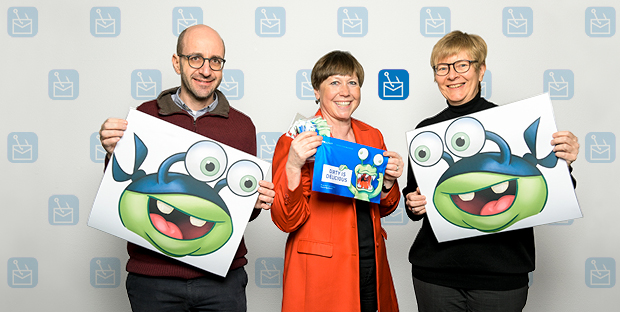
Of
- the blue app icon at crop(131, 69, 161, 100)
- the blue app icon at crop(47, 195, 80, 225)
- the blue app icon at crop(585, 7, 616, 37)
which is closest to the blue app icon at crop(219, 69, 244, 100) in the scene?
the blue app icon at crop(131, 69, 161, 100)

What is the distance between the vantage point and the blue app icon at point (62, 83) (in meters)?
2.83

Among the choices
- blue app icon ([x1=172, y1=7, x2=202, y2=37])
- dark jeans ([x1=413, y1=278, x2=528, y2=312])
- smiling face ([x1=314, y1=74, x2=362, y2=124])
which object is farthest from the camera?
blue app icon ([x1=172, y1=7, x2=202, y2=37])

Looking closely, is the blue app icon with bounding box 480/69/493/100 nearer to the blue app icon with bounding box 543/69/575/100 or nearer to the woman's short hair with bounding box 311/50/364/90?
the blue app icon with bounding box 543/69/575/100

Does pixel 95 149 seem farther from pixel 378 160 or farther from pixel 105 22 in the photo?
pixel 378 160

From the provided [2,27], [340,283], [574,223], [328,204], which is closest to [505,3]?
[574,223]

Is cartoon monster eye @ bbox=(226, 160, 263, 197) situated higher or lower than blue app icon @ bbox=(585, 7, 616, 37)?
lower

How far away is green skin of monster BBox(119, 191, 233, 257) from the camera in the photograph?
5.25ft

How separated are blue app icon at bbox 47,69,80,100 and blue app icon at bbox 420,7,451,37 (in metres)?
2.27

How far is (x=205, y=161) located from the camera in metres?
1.63

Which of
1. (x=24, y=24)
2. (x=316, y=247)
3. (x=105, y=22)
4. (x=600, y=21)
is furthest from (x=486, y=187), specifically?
(x=24, y=24)

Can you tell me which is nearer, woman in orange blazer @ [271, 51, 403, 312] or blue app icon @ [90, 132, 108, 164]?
woman in orange blazer @ [271, 51, 403, 312]

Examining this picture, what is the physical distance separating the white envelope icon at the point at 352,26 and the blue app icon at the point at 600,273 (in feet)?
6.95

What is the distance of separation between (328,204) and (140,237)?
73cm

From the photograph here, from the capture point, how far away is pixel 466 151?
5.64 feet
